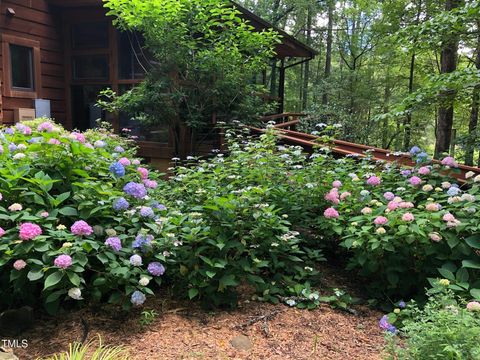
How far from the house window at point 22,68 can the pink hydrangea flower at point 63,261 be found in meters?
6.28

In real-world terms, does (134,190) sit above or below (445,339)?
above

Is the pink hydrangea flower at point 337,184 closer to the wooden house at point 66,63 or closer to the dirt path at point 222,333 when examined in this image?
the dirt path at point 222,333

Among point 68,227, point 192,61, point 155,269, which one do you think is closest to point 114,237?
point 155,269

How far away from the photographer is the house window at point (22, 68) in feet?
22.6

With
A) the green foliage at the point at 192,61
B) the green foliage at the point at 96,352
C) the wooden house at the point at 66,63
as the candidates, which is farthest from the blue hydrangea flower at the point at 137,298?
the wooden house at the point at 66,63

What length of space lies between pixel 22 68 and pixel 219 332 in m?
6.99

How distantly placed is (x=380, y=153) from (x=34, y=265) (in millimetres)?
4056

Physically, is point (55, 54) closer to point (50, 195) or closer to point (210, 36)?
point (210, 36)

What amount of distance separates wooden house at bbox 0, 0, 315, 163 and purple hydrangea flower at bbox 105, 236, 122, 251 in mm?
4577

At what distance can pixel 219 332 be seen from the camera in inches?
87.7

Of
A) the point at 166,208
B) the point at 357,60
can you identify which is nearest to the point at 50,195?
the point at 166,208

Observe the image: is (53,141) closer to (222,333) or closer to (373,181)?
(222,333)

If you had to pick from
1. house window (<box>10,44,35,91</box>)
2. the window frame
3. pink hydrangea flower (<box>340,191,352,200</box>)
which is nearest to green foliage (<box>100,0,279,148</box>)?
the window frame

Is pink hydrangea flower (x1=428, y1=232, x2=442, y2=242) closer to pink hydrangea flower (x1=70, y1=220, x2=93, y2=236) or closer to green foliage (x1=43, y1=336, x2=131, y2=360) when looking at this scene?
green foliage (x1=43, y1=336, x2=131, y2=360)
